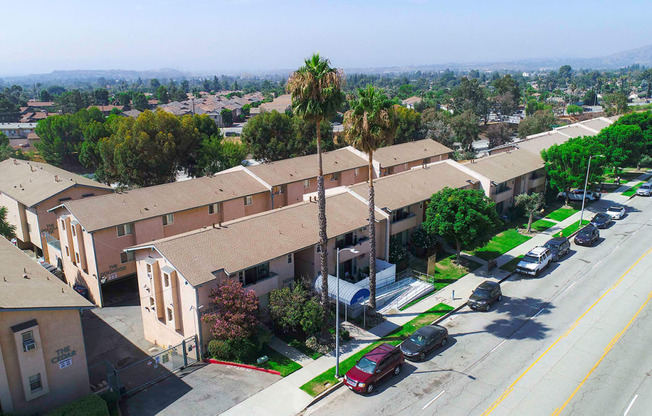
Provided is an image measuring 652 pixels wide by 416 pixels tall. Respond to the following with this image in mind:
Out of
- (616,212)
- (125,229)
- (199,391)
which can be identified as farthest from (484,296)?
(616,212)

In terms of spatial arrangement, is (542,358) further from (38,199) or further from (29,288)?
(38,199)

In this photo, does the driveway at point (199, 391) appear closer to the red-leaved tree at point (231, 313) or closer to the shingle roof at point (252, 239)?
the red-leaved tree at point (231, 313)

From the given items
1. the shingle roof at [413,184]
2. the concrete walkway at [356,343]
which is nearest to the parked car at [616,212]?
the concrete walkway at [356,343]

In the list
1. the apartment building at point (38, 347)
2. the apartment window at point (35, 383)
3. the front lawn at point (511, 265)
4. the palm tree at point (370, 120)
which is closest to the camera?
the apartment building at point (38, 347)

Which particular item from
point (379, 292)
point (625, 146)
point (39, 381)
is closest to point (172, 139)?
point (379, 292)

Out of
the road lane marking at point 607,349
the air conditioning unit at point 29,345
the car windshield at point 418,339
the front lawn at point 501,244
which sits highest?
the air conditioning unit at point 29,345

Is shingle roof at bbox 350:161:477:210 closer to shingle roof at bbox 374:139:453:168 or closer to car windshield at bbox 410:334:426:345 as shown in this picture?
shingle roof at bbox 374:139:453:168

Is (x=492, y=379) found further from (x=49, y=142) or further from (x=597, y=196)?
(x=49, y=142)
